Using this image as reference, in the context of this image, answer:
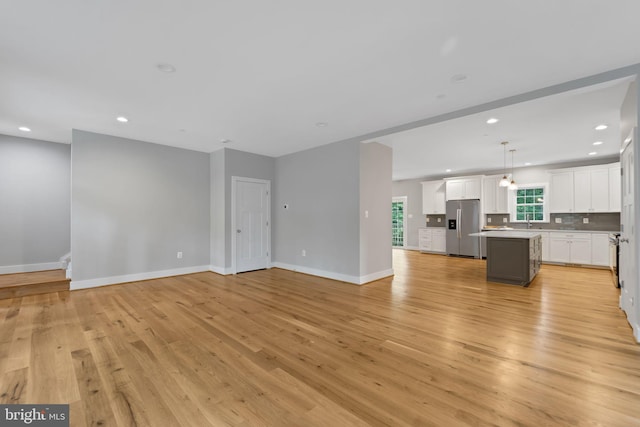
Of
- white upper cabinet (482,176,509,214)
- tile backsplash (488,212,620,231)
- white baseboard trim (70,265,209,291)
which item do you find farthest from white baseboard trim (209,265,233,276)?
tile backsplash (488,212,620,231)

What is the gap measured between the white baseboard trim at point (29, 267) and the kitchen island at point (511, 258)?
28.1ft

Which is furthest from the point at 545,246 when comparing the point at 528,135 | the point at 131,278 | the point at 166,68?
the point at 131,278

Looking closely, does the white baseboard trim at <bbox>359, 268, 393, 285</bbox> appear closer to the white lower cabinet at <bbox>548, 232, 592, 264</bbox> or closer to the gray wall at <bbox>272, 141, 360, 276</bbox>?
the gray wall at <bbox>272, 141, 360, 276</bbox>

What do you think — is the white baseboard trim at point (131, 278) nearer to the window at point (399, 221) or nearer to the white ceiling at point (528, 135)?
the white ceiling at point (528, 135)

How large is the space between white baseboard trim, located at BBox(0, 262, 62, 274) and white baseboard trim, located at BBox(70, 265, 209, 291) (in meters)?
1.55

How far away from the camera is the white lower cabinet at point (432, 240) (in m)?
8.88

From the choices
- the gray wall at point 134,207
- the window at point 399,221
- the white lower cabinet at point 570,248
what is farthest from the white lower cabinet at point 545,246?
the gray wall at point 134,207

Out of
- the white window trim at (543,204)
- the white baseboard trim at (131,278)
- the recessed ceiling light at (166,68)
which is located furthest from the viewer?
the white window trim at (543,204)

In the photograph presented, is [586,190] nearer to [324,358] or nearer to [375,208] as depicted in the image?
[375,208]

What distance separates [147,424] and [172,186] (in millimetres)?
4895

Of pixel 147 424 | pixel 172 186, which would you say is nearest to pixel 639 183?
pixel 147 424

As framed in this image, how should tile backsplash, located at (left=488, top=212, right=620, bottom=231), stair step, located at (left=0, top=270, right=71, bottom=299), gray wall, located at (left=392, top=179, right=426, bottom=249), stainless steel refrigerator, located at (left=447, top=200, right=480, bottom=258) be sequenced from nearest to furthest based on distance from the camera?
stair step, located at (left=0, top=270, right=71, bottom=299)
tile backsplash, located at (left=488, top=212, right=620, bottom=231)
stainless steel refrigerator, located at (left=447, top=200, right=480, bottom=258)
gray wall, located at (left=392, top=179, right=426, bottom=249)

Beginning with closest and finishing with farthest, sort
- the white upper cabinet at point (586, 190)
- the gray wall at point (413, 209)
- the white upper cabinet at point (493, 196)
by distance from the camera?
the white upper cabinet at point (586, 190), the white upper cabinet at point (493, 196), the gray wall at point (413, 209)

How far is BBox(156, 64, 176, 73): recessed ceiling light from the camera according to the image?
263 centimetres
